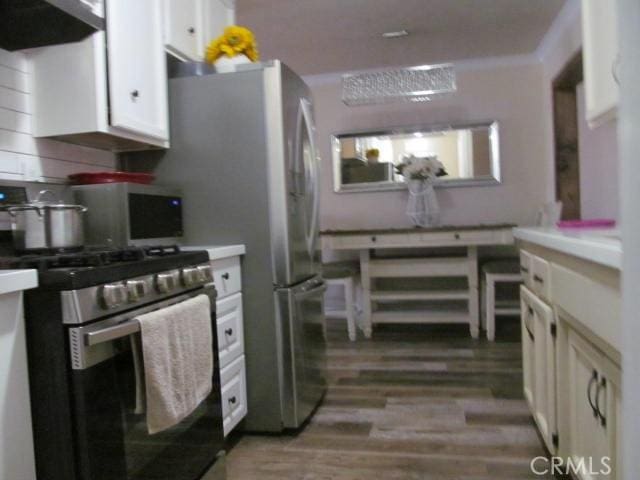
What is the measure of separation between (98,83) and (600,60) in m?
1.73

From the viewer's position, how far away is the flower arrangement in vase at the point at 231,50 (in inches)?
90.0

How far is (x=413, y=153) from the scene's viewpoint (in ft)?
14.4

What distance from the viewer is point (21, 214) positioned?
149cm

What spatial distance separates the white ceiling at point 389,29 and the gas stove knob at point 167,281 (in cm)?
212

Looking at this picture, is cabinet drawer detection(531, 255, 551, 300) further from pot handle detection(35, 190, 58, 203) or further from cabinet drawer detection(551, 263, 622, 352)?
pot handle detection(35, 190, 58, 203)

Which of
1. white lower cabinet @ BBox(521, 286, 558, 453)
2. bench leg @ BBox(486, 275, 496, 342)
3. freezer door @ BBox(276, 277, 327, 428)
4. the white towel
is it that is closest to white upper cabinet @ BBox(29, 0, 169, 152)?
the white towel

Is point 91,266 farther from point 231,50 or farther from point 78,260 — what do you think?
point 231,50

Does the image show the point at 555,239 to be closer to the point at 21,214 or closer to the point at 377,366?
the point at 21,214

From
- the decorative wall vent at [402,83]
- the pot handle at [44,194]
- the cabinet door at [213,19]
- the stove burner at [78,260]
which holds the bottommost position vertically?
the stove burner at [78,260]

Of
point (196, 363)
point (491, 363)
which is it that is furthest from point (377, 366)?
point (196, 363)

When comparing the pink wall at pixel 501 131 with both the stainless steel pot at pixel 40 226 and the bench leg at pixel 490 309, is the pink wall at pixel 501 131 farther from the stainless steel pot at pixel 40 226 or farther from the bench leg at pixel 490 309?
the stainless steel pot at pixel 40 226

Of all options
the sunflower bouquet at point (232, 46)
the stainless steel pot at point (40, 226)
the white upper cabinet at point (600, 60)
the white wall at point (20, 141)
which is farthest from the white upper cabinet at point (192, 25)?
the white upper cabinet at point (600, 60)

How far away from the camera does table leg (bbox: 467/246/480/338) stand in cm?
374

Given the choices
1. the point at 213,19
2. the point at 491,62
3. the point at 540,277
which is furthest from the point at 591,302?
the point at 491,62
